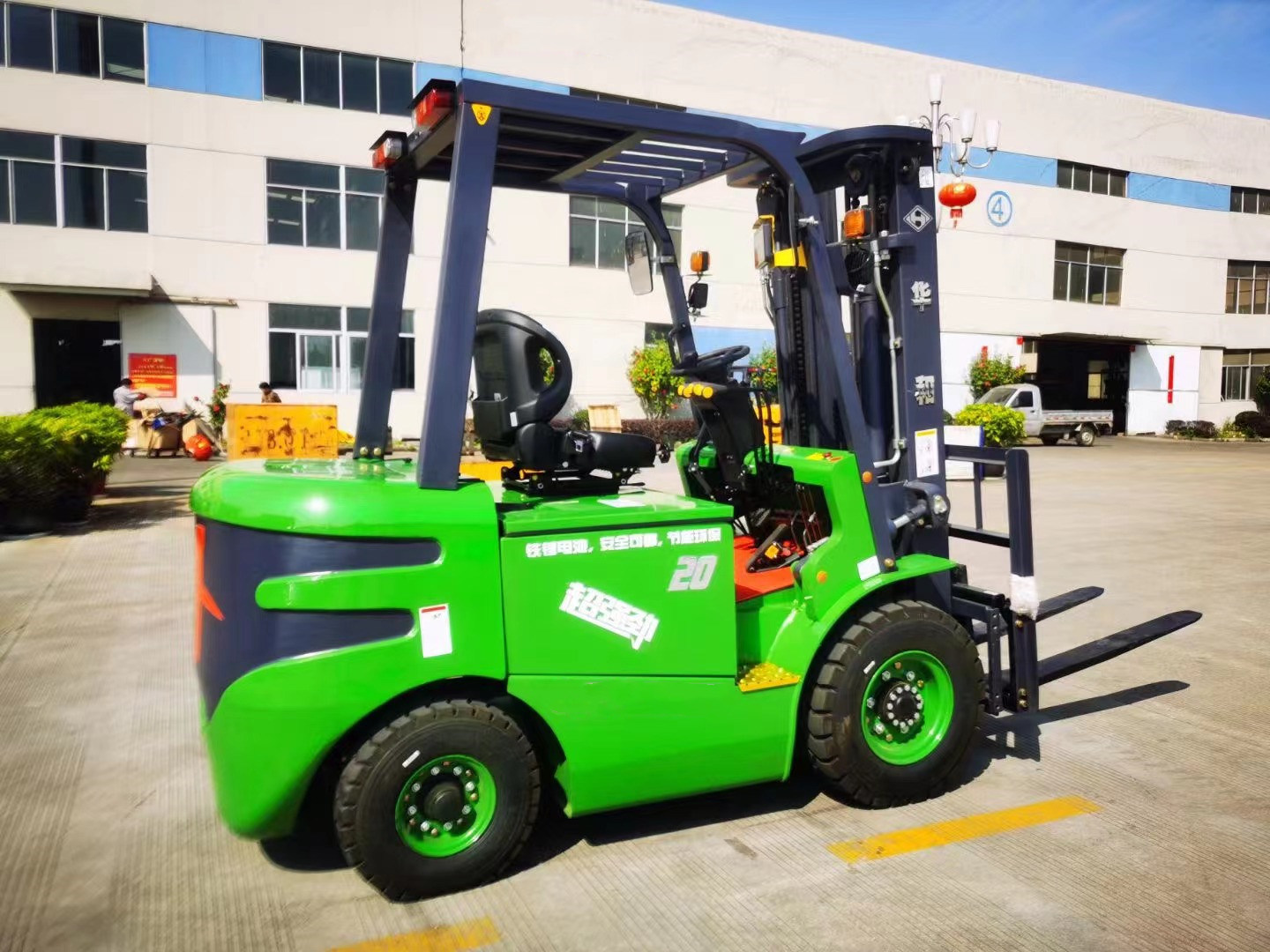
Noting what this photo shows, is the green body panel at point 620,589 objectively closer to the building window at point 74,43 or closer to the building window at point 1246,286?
the building window at point 74,43

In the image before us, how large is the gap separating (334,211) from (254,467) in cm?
2290

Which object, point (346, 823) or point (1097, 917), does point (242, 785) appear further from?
point (1097, 917)

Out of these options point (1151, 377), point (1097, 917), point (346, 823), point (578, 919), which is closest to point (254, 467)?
point (346, 823)

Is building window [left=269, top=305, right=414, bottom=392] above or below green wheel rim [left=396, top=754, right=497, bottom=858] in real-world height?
above

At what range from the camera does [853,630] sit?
4.08 metres

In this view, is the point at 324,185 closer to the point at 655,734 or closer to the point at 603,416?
the point at 603,416

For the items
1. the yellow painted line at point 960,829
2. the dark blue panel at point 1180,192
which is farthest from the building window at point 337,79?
the dark blue panel at point 1180,192

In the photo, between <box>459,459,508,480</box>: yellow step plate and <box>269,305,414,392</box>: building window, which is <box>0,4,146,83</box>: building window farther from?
<box>459,459,508,480</box>: yellow step plate

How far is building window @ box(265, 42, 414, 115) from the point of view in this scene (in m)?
24.1

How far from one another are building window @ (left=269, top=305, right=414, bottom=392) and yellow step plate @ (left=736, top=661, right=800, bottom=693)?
2163 cm

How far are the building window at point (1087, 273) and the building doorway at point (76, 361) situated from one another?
3154 centimetres

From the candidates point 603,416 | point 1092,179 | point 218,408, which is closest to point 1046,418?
point 1092,179

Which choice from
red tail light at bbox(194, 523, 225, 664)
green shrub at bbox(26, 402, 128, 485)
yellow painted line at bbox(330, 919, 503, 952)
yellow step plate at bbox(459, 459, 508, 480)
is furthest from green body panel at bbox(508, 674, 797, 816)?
green shrub at bbox(26, 402, 128, 485)

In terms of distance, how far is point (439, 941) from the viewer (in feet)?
10.5
